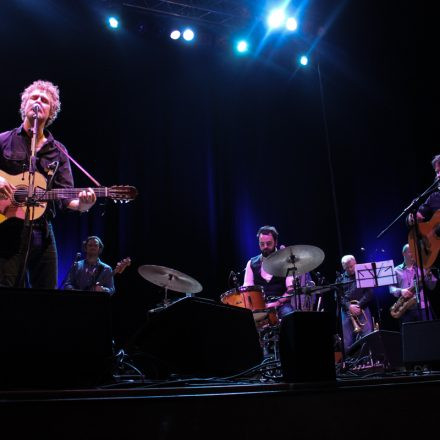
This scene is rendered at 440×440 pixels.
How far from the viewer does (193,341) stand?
2.07 m

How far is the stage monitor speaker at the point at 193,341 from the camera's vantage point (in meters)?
2.05

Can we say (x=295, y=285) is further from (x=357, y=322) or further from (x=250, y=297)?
(x=357, y=322)

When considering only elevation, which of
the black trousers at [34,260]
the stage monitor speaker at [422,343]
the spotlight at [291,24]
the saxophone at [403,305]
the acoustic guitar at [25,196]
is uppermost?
the spotlight at [291,24]

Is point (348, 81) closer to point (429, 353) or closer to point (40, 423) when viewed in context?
point (429, 353)

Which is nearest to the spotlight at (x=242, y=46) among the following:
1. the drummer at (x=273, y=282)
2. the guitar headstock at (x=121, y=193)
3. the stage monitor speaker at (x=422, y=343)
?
the drummer at (x=273, y=282)

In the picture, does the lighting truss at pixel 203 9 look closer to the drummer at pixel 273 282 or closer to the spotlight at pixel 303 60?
the spotlight at pixel 303 60

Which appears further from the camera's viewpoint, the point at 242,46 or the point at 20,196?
the point at 242,46

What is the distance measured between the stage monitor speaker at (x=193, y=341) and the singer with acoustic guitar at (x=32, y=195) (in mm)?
713

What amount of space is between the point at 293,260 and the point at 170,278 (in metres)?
1.40

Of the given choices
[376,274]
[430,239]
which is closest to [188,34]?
[376,274]

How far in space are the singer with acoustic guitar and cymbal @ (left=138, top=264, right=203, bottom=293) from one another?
2273 millimetres

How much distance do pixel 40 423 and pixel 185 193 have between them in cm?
691

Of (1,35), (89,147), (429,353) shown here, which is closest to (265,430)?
(429,353)

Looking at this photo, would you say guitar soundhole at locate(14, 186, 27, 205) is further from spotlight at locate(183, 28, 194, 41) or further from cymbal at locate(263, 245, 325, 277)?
spotlight at locate(183, 28, 194, 41)
